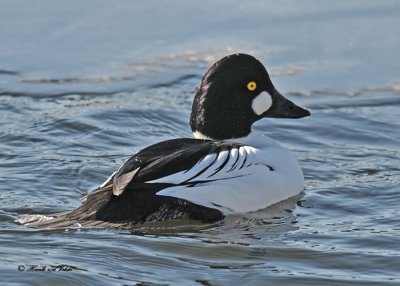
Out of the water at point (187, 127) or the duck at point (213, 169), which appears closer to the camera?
the water at point (187, 127)

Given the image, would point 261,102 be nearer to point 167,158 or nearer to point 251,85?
point 251,85

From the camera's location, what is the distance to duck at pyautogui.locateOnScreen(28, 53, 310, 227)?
858cm

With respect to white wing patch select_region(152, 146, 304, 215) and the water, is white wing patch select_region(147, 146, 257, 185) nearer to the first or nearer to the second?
white wing patch select_region(152, 146, 304, 215)

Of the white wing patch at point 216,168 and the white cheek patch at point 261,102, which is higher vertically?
the white cheek patch at point 261,102

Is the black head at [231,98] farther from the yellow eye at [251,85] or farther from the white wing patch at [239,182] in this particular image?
the white wing patch at [239,182]

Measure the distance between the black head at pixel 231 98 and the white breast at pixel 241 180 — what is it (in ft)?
1.05

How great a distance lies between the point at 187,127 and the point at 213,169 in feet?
9.95

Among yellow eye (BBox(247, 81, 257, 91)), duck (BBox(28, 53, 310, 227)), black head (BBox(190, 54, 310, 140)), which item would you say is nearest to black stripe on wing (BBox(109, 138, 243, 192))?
duck (BBox(28, 53, 310, 227))

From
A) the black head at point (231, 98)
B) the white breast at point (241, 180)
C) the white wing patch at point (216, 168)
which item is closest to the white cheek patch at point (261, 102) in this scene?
the black head at point (231, 98)

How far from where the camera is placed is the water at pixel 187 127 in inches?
307

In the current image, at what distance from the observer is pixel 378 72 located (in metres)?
13.2

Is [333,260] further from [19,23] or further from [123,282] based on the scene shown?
[19,23]

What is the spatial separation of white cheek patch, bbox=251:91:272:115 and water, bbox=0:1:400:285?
2.71 ft

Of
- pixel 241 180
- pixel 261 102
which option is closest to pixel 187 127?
pixel 261 102
